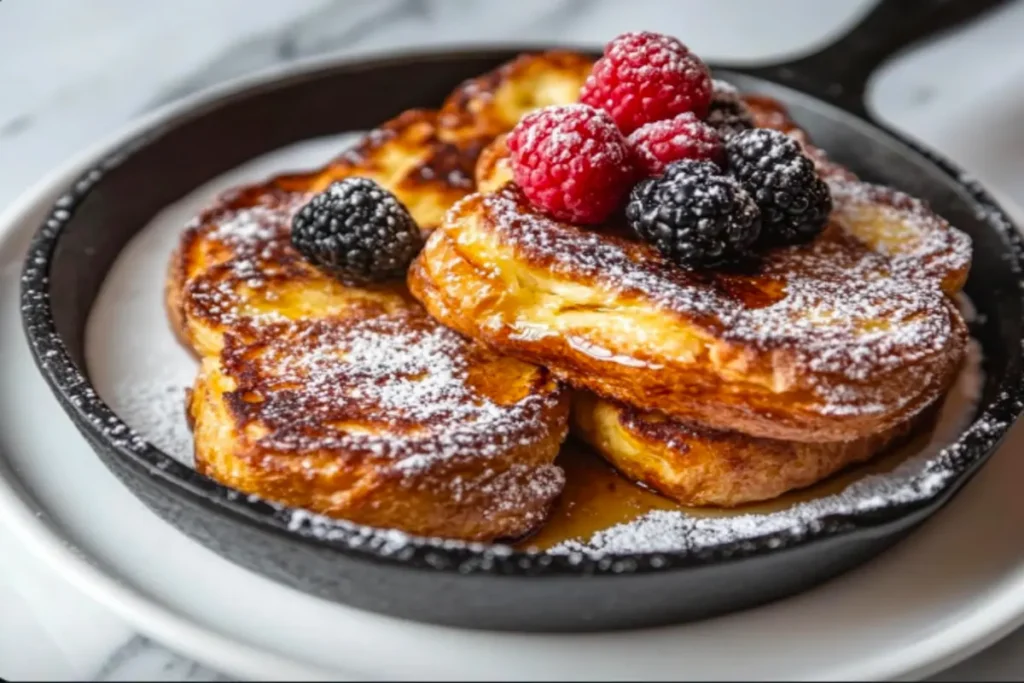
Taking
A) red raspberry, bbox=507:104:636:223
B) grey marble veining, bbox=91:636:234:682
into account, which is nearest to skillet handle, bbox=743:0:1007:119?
red raspberry, bbox=507:104:636:223

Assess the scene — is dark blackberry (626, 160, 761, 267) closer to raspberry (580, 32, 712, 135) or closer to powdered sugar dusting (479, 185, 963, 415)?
powdered sugar dusting (479, 185, 963, 415)

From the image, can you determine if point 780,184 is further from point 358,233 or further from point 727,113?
point 358,233

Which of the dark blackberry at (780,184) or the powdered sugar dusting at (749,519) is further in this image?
the dark blackberry at (780,184)

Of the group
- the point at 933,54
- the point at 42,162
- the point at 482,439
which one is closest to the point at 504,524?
the point at 482,439

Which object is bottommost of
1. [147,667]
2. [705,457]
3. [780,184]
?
[147,667]

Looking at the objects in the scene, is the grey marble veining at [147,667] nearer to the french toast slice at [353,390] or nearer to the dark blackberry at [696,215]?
the french toast slice at [353,390]

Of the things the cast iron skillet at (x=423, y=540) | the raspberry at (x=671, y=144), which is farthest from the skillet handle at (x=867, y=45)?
the raspberry at (x=671, y=144)

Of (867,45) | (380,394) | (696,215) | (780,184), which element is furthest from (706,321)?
(867,45)
